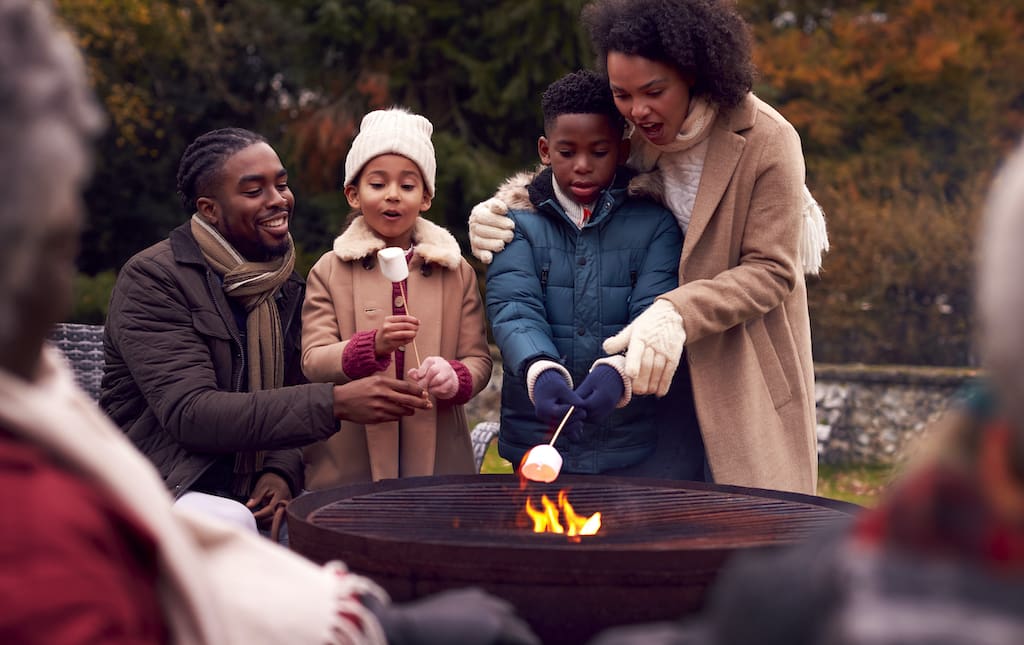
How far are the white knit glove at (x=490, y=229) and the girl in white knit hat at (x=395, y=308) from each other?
90mm

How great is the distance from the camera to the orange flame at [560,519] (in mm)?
2781

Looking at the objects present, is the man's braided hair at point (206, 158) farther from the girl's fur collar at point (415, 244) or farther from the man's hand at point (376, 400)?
the man's hand at point (376, 400)

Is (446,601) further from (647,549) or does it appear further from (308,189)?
(308,189)

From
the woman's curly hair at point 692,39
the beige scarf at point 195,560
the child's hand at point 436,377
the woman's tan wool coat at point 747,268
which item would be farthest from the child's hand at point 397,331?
the beige scarf at point 195,560

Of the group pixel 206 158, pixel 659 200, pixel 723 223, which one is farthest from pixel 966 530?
pixel 206 158

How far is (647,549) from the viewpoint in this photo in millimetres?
2258

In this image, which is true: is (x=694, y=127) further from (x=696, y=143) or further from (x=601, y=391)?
(x=601, y=391)

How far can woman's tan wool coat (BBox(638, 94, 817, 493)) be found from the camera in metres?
3.36

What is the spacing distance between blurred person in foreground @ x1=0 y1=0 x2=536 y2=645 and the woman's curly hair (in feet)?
7.14

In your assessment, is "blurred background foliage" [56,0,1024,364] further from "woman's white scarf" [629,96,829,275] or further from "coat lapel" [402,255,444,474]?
"coat lapel" [402,255,444,474]

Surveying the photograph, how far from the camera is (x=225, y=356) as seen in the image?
3.46 meters

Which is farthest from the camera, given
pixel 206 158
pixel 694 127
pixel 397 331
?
pixel 206 158

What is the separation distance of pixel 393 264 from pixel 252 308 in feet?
1.74

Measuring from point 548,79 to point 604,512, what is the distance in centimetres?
876
